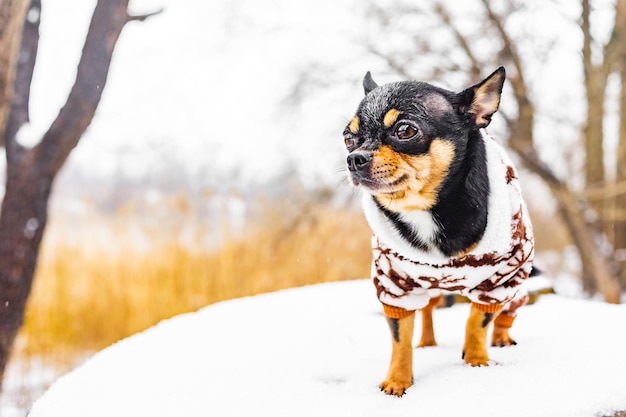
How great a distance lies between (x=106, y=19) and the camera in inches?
102

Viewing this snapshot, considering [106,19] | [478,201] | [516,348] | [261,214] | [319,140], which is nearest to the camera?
[478,201]

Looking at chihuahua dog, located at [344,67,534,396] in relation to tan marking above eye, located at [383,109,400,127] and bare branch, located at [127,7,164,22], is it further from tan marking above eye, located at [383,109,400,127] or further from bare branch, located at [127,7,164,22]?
bare branch, located at [127,7,164,22]

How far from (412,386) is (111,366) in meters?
1.15

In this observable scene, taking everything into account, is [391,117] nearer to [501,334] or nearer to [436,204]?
[436,204]

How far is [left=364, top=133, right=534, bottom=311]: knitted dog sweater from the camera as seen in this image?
174cm

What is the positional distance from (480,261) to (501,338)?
553 mm

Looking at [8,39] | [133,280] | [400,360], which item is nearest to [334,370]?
[400,360]

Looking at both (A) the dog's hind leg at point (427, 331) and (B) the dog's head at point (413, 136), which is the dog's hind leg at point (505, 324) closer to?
(A) the dog's hind leg at point (427, 331)

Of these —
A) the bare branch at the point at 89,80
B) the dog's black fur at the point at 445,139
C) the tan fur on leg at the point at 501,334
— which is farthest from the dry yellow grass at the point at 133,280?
the dog's black fur at the point at 445,139

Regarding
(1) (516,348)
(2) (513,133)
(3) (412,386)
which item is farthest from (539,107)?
(3) (412,386)

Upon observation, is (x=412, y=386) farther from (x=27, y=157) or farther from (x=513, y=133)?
(x=513, y=133)

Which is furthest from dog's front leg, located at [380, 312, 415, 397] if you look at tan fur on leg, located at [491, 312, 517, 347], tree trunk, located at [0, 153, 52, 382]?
tree trunk, located at [0, 153, 52, 382]

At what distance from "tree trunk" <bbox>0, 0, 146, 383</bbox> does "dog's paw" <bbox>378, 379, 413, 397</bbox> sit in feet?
6.07

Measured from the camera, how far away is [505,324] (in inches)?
82.7
